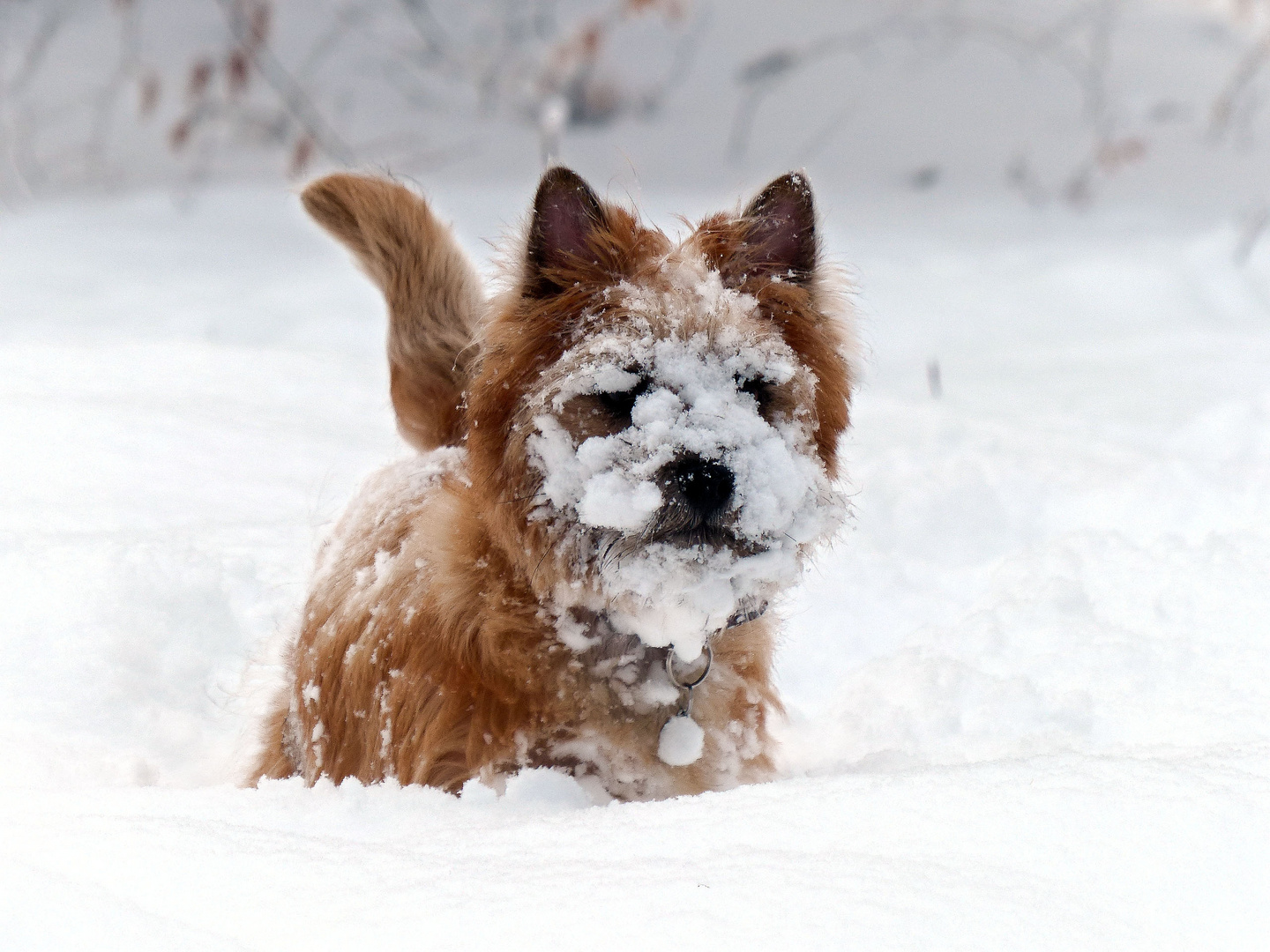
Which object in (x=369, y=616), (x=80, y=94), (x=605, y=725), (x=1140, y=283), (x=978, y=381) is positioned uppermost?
(x=80, y=94)

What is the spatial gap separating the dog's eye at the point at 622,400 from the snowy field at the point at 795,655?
682 mm

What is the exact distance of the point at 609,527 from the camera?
2.10 meters

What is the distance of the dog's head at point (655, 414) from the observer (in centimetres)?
205

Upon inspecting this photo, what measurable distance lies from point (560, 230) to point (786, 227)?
54 cm

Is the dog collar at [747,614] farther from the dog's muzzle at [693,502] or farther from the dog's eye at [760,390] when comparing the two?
the dog's eye at [760,390]

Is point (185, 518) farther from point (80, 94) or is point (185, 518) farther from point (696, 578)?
point (80, 94)

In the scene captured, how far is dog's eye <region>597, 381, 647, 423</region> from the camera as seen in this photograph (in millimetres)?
2123

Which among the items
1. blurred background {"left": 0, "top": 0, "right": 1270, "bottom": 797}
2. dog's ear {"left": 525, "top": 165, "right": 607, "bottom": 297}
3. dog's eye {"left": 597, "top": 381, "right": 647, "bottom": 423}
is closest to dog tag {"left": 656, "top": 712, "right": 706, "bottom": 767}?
blurred background {"left": 0, "top": 0, "right": 1270, "bottom": 797}

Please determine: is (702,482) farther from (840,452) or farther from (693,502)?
(840,452)

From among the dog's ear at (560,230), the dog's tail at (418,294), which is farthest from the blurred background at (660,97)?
the dog's ear at (560,230)

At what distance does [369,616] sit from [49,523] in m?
1.53

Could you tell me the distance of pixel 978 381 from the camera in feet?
21.3

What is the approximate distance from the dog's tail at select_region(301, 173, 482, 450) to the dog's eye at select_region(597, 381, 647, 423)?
1.01 metres

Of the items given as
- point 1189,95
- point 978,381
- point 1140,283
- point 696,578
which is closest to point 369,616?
point 696,578
